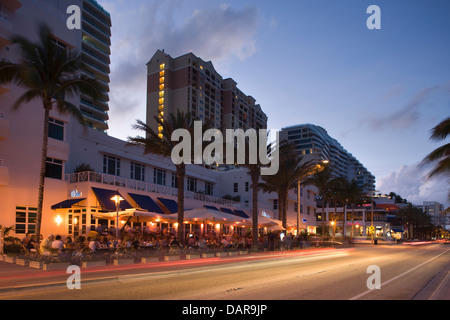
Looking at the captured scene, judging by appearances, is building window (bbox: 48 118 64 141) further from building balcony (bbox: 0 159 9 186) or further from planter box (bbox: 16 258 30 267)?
planter box (bbox: 16 258 30 267)

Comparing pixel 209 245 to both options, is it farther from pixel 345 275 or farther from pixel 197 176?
pixel 197 176

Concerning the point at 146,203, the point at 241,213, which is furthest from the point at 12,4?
the point at 241,213

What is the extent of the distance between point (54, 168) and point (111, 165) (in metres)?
8.39

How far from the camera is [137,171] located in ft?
137

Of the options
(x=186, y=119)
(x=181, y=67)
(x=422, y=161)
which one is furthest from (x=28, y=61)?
(x=181, y=67)

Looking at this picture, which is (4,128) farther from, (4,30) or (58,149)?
(4,30)

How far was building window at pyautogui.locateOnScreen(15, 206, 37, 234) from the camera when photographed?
27078 mm

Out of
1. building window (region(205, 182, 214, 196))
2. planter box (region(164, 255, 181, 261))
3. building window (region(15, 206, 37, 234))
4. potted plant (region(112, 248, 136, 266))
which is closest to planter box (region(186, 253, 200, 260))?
planter box (region(164, 255, 181, 261))

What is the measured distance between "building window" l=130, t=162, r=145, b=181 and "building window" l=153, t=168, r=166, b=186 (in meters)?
2.06

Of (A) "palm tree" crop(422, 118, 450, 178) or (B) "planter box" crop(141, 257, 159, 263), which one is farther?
(B) "planter box" crop(141, 257, 159, 263)

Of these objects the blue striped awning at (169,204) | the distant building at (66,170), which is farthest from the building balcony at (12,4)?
the blue striped awning at (169,204)

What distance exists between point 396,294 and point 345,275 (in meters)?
4.78

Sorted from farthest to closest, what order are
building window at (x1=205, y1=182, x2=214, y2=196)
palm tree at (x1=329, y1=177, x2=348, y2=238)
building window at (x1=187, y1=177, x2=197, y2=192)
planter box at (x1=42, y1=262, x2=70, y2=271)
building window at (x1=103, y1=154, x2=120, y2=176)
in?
palm tree at (x1=329, y1=177, x2=348, y2=238) < building window at (x1=205, y1=182, x2=214, y2=196) < building window at (x1=187, y1=177, x2=197, y2=192) < building window at (x1=103, y1=154, x2=120, y2=176) < planter box at (x1=42, y1=262, x2=70, y2=271)
